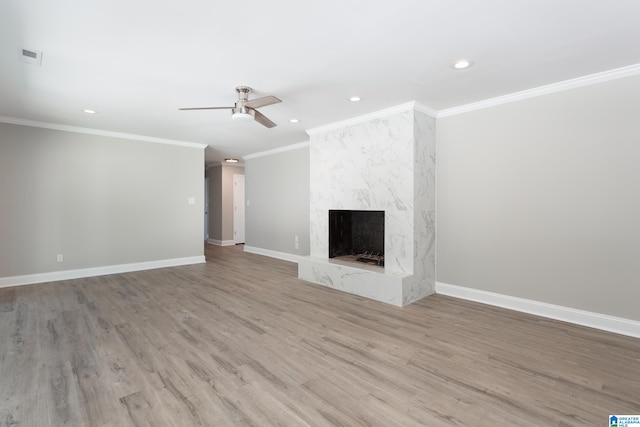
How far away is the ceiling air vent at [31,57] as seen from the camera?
99.1 inches

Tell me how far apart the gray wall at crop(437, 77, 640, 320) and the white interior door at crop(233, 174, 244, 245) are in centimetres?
658

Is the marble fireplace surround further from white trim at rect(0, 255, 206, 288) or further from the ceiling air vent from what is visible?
the ceiling air vent

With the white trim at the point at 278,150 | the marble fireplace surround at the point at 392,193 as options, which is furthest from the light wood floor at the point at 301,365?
the white trim at the point at 278,150

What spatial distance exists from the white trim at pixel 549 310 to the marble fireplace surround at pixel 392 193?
374mm

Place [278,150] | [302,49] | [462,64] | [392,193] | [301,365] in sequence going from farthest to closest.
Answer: [278,150], [392,193], [462,64], [302,49], [301,365]

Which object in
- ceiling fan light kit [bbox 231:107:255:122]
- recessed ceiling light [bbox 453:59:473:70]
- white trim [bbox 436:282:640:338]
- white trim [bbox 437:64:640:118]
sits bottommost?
white trim [bbox 436:282:640:338]

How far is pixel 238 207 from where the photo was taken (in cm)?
920

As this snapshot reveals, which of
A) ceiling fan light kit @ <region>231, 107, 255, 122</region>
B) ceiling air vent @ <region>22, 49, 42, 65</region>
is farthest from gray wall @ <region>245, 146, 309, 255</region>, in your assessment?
ceiling air vent @ <region>22, 49, 42, 65</region>

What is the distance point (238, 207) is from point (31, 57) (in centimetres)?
671

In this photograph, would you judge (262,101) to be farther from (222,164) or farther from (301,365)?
(222,164)

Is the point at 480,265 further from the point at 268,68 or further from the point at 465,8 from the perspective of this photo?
the point at 268,68

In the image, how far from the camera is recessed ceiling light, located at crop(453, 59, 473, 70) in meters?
2.67

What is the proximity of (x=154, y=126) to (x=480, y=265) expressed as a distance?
5.39 meters

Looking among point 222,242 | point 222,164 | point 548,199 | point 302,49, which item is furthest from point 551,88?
point 222,242
